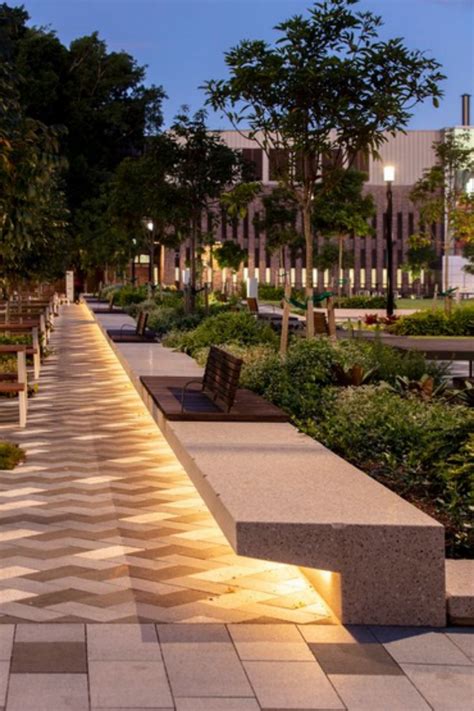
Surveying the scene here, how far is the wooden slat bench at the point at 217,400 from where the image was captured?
11094 mm

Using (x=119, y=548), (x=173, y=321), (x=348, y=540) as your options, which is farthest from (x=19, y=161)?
(x=173, y=321)

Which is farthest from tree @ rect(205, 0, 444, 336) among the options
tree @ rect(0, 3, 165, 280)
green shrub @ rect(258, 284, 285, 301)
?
green shrub @ rect(258, 284, 285, 301)

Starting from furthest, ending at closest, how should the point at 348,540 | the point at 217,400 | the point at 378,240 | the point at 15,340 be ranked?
the point at 378,240 < the point at 15,340 < the point at 217,400 < the point at 348,540

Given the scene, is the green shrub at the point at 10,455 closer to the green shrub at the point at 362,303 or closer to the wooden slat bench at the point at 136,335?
the wooden slat bench at the point at 136,335

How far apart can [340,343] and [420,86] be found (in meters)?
4.23

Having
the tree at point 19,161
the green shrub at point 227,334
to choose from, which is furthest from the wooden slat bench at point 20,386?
the green shrub at point 227,334

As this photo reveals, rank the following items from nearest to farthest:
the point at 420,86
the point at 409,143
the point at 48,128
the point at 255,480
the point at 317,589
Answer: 1. the point at 317,589
2. the point at 255,480
3. the point at 48,128
4. the point at 420,86
5. the point at 409,143

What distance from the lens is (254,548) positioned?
622 centimetres

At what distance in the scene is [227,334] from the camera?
20.3 metres

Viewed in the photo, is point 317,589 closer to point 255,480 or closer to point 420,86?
point 255,480

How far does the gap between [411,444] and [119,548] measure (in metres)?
2.83

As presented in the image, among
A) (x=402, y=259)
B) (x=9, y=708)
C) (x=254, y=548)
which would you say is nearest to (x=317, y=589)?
(x=254, y=548)

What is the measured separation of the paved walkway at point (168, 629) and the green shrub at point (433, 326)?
22311 millimetres

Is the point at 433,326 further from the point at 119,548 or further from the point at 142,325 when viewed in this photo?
the point at 119,548
